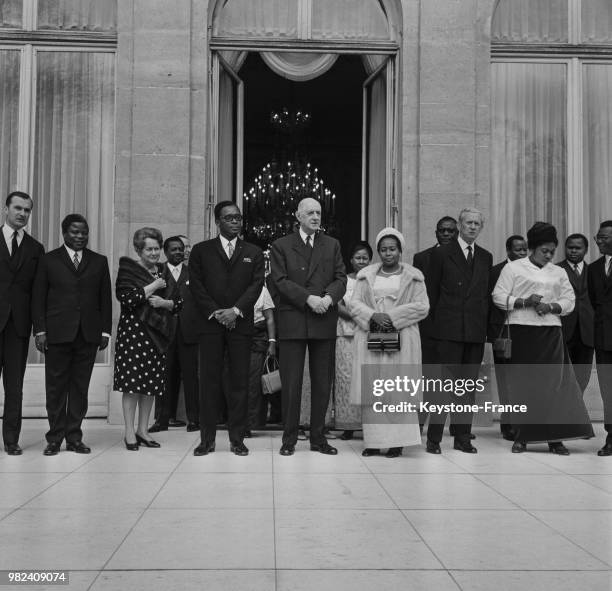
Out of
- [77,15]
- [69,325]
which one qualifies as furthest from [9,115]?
[69,325]

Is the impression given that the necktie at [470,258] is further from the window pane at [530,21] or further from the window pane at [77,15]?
the window pane at [77,15]

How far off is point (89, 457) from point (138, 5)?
5421mm

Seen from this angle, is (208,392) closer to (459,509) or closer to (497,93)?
(459,509)

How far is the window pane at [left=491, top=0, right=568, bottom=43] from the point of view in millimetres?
10109

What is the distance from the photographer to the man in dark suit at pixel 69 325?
6945 mm

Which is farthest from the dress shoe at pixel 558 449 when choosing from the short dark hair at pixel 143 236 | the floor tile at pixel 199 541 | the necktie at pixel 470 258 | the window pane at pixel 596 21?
the window pane at pixel 596 21

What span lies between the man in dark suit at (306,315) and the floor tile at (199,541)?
7.89ft

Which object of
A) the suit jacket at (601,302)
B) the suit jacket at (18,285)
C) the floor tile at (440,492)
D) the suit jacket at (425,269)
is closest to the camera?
the floor tile at (440,492)

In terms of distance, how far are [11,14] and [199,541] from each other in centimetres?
787

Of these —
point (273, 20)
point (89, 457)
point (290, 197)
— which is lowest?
point (89, 457)

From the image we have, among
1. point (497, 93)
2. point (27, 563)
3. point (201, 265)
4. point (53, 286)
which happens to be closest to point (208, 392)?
point (201, 265)

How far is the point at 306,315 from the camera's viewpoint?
7062mm

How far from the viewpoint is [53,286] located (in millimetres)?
7023

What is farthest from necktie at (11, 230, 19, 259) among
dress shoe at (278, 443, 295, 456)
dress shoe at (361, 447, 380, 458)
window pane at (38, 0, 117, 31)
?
window pane at (38, 0, 117, 31)
